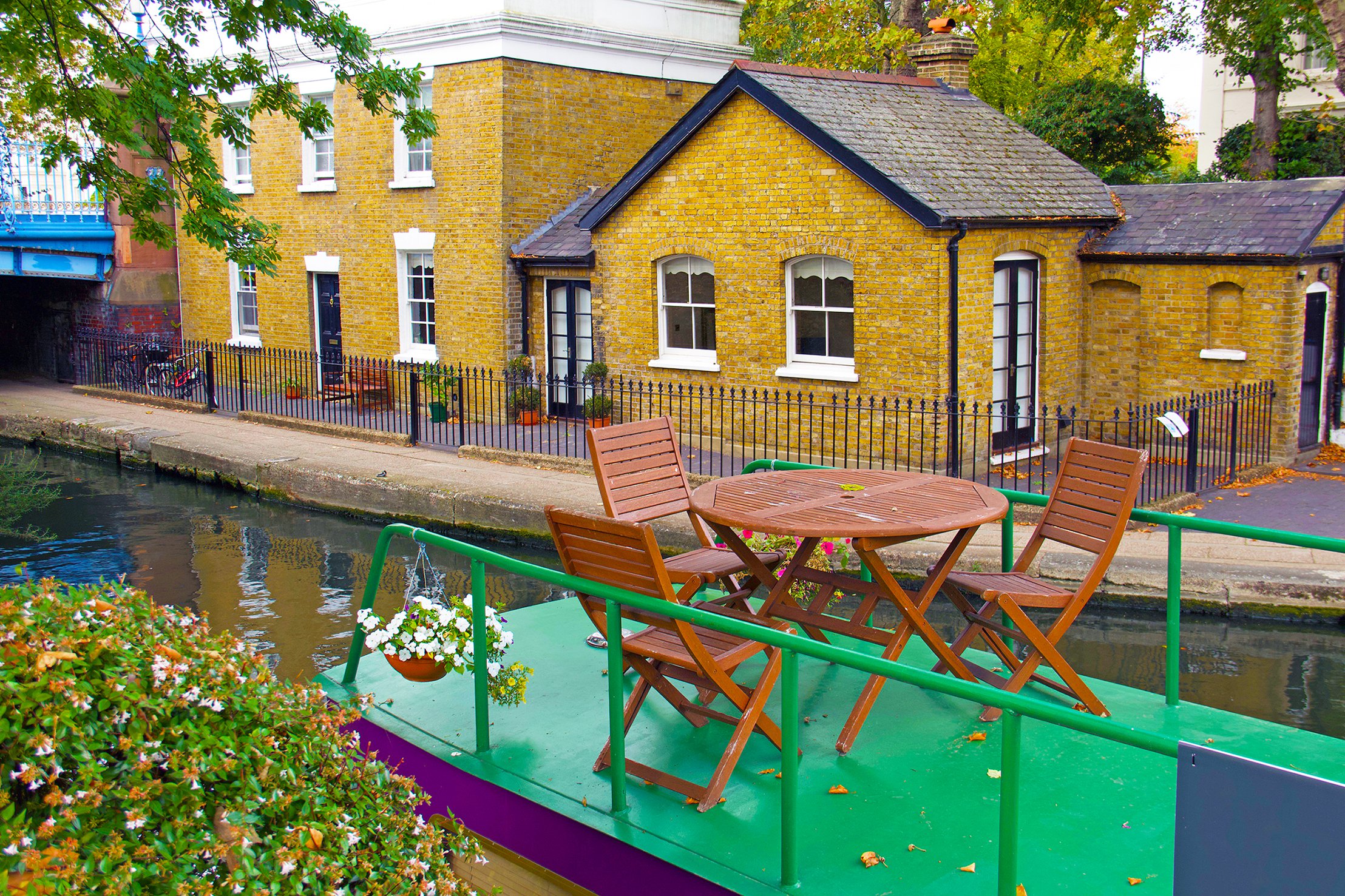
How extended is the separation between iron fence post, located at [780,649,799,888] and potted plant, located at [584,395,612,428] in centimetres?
1207

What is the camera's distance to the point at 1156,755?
16.3ft

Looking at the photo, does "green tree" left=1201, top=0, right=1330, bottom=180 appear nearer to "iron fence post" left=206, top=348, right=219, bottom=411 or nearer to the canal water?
the canal water

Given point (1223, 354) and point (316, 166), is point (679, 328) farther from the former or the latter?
point (316, 166)

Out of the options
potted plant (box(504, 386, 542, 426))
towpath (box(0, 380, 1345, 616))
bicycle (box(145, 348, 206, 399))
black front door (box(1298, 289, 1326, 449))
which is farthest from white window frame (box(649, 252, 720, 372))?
bicycle (box(145, 348, 206, 399))

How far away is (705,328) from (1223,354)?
6.23 metres

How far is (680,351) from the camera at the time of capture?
15742 mm

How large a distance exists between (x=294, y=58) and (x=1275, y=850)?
792 inches

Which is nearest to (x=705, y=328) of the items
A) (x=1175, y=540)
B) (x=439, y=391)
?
(x=439, y=391)

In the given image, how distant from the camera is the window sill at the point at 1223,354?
13702mm

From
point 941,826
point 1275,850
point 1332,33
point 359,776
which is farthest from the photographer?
point 1332,33

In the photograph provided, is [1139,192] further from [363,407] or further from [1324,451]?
[363,407]

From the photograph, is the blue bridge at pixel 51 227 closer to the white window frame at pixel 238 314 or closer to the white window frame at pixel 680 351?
the white window frame at pixel 238 314

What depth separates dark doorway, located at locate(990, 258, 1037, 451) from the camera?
13.9 metres

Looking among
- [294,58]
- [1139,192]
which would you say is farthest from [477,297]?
[1139,192]
